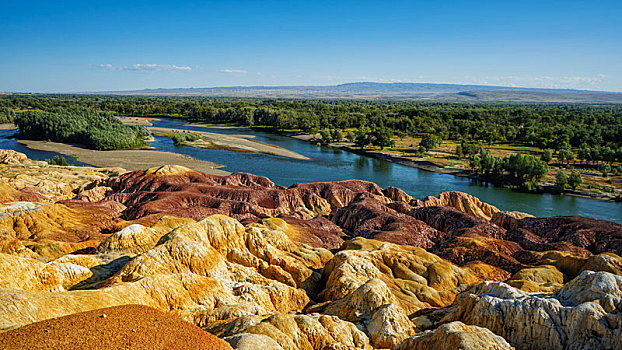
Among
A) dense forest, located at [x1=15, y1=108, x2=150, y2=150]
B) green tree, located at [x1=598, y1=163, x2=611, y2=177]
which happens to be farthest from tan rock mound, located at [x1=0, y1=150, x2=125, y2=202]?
green tree, located at [x1=598, y1=163, x2=611, y2=177]

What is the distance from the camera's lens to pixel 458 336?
11.9 m

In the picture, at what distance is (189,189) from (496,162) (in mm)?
64386

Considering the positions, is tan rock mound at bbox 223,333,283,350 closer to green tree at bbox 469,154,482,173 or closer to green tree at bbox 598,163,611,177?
green tree at bbox 469,154,482,173

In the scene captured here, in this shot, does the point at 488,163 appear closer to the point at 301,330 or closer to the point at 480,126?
the point at 480,126

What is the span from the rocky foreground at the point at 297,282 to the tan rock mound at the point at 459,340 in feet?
0.14

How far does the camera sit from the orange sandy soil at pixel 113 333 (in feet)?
31.4

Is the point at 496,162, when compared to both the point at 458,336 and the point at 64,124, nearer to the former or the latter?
the point at 458,336

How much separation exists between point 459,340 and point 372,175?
7680cm

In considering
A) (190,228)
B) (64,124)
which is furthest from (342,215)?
(64,124)

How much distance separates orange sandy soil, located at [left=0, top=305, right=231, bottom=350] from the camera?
9586 millimetres

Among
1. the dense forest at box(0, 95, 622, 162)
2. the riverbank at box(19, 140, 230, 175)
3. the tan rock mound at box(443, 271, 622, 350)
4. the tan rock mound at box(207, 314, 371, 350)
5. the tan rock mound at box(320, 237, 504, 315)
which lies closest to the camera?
the tan rock mound at box(207, 314, 371, 350)

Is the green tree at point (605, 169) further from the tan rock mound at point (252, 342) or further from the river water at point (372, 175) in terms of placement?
the tan rock mound at point (252, 342)

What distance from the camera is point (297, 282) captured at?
21.8 m

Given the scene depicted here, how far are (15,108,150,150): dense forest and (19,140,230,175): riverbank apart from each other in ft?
12.7
